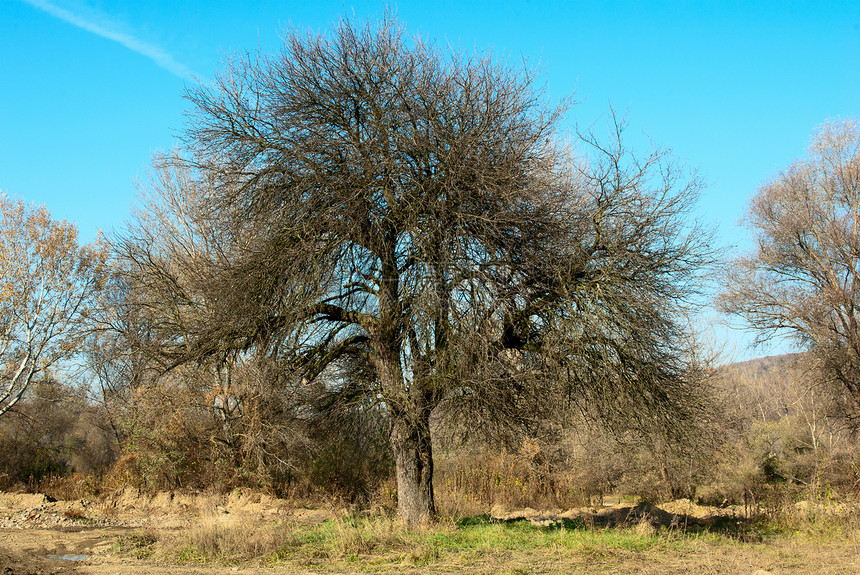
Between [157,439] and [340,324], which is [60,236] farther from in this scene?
[340,324]

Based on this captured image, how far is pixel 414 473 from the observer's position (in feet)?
32.6

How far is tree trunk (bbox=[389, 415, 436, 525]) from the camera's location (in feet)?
32.2

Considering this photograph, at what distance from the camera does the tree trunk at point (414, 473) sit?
982cm

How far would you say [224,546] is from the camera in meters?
7.97

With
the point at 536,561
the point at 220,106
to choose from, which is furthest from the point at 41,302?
the point at 536,561

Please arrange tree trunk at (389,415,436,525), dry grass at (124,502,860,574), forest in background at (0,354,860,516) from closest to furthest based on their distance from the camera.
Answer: dry grass at (124,502,860,574), tree trunk at (389,415,436,525), forest in background at (0,354,860,516)

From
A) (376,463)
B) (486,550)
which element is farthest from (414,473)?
(376,463)

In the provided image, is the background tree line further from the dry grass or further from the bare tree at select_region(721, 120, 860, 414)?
the bare tree at select_region(721, 120, 860, 414)

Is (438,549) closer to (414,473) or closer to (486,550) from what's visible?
(486,550)

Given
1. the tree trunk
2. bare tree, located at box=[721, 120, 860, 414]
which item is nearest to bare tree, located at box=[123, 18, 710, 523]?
the tree trunk

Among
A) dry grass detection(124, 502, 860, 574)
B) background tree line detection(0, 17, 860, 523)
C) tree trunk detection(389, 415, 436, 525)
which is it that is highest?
background tree line detection(0, 17, 860, 523)

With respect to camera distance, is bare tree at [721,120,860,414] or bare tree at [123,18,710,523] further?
bare tree at [721,120,860,414]

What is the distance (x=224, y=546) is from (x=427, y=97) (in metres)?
7.23

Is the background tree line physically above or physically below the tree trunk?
above
